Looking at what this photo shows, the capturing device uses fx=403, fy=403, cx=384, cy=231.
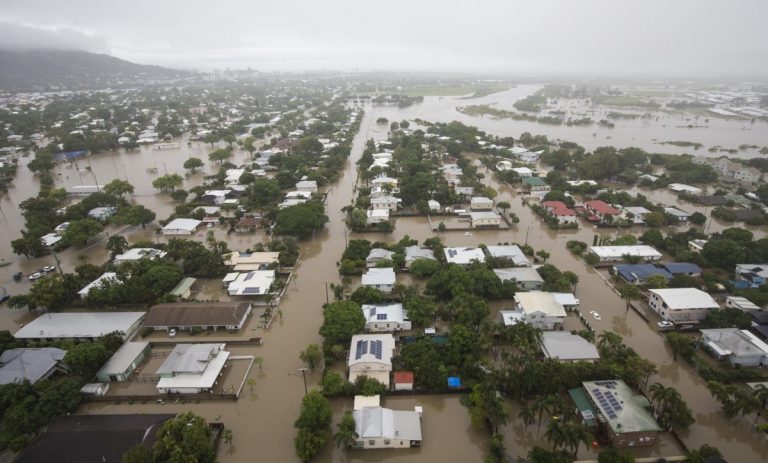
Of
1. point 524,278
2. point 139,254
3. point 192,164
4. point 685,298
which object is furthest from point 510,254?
point 192,164

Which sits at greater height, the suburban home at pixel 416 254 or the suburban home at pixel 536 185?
the suburban home at pixel 536 185

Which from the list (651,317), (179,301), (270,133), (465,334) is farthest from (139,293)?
(270,133)

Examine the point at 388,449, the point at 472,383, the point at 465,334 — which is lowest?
the point at 388,449

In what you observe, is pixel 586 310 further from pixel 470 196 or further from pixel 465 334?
pixel 470 196

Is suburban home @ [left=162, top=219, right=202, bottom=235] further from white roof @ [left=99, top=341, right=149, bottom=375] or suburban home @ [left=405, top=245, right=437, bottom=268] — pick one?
suburban home @ [left=405, top=245, right=437, bottom=268]

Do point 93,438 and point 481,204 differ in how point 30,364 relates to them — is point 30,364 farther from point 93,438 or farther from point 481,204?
point 481,204

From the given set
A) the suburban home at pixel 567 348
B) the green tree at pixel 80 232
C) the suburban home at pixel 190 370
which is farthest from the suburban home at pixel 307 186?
the suburban home at pixel 567 348

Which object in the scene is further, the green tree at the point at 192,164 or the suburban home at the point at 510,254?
the green tree at the point at 192,164

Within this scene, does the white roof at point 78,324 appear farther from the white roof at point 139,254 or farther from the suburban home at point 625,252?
the suburban home at point 625,252
